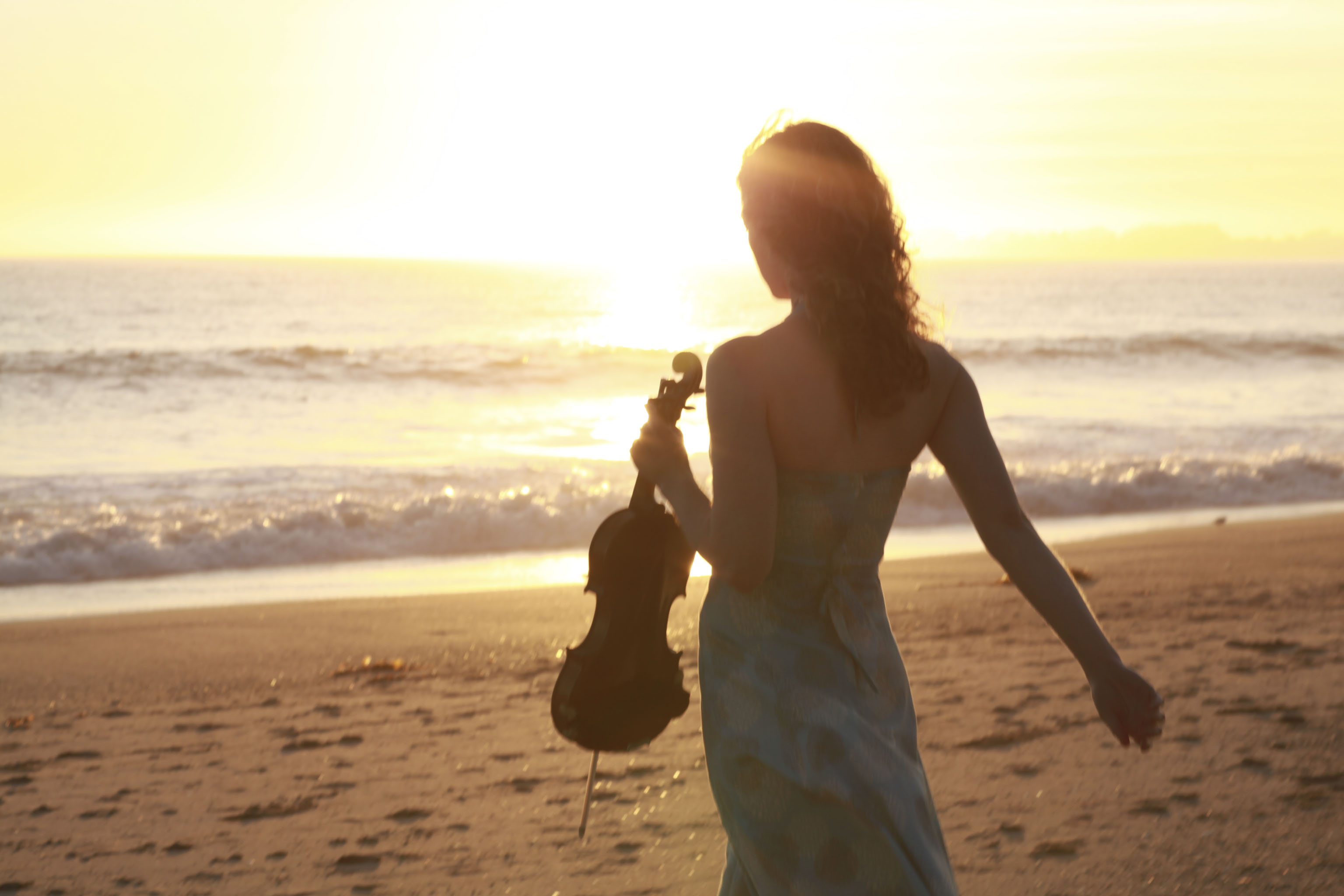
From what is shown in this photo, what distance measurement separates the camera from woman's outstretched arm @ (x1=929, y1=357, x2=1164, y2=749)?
6.06 feet

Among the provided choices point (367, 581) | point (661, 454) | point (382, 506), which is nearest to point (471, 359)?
point (382, 506)

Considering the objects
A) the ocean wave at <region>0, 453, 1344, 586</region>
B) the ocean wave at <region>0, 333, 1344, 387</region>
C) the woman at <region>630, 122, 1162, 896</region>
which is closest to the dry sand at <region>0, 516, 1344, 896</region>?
the woman at <region>630, 122, 1162, 896</region>

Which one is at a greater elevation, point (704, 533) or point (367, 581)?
point (704, 533)

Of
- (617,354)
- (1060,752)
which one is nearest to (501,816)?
(1060,752)

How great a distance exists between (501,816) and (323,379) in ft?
74.7

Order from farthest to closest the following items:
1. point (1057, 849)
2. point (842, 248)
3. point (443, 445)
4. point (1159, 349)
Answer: point (1159, 349), point (443, 445), point (1057, 849), point (842, 248)

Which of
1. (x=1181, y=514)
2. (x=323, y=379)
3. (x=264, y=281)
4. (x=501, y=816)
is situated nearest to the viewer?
(x=501, y=816)

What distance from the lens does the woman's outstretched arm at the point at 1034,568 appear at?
1.85 m

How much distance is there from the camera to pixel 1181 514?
1243 cm

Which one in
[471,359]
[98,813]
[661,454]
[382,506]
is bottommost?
[98,813]

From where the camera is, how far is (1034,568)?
1.87m

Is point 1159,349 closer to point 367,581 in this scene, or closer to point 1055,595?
point 367,581

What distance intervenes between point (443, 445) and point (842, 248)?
15.4 metres

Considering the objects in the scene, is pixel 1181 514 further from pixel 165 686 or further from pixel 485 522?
pixel 165 686
